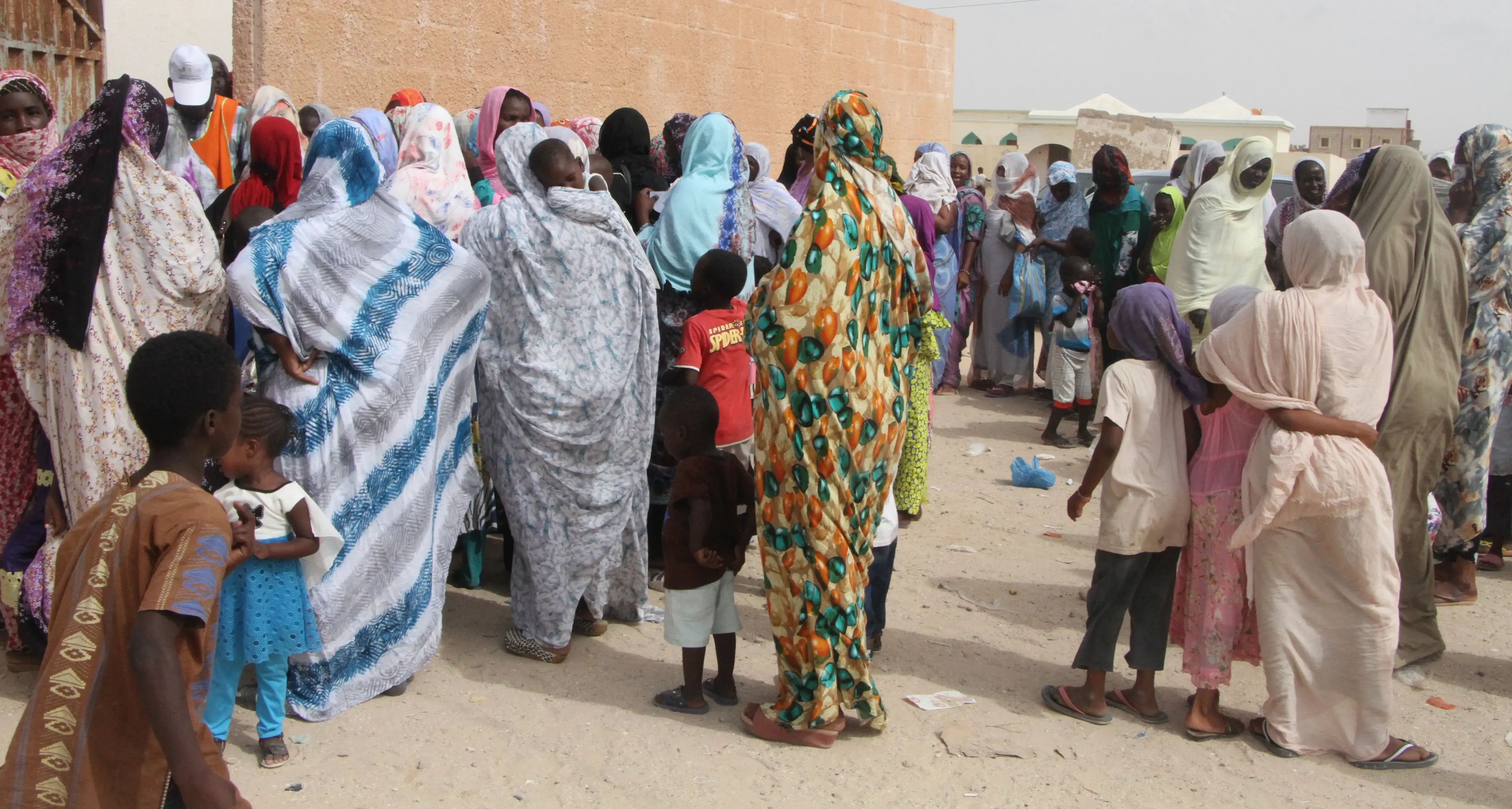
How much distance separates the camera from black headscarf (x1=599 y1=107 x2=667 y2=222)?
616cm

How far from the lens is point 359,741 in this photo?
12.6 feet

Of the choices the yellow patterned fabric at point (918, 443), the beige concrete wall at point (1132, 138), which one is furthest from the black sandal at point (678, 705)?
Answer: the beige concrete wall at point (1132, 138)

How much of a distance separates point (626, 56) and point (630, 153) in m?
4.77

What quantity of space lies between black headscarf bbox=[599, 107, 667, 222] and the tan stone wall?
2.89 metres

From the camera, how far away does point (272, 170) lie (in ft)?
16.0

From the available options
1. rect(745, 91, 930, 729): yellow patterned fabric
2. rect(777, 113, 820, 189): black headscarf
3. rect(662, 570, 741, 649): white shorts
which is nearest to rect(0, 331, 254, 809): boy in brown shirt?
rect(745, 91, 930, 729): yellow patterned fabric

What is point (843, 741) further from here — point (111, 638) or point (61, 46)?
point (61, 46)

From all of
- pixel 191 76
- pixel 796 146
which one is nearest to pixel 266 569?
pixel 191 76

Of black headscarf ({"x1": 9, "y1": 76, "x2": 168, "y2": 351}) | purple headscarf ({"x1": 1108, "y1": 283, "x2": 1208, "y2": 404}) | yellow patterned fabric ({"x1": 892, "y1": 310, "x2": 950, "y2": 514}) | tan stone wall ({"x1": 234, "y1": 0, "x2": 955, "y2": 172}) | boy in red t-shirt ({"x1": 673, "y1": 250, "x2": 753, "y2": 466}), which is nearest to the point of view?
black headscarf ({"x1": 9, "y1": 76, "x2": 168, "y2": 351})

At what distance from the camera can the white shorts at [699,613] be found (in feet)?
13.2

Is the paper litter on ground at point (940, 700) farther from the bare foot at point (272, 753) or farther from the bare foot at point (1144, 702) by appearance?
the bare foot at point (272, 753)

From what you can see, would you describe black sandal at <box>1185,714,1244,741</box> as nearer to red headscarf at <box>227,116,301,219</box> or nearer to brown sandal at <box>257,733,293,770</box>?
brown sandal at <box>257,733,293,770</box>

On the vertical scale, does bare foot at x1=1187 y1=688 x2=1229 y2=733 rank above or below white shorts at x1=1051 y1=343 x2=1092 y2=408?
below

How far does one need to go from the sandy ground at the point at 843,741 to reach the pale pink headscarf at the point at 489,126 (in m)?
2.39
